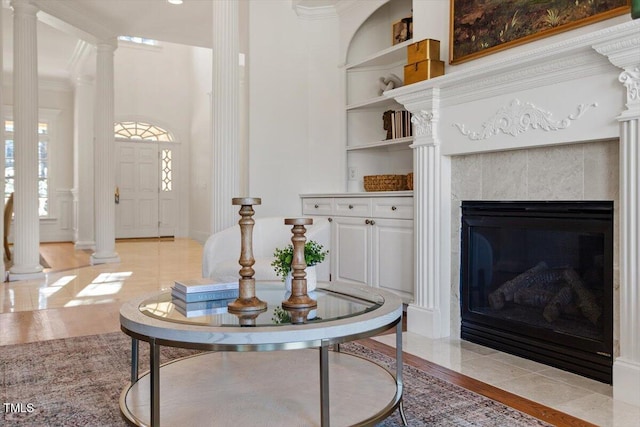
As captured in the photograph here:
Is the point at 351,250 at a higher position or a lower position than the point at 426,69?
lower

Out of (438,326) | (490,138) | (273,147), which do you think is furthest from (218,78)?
(438,326)

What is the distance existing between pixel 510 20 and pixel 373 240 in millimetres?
1856

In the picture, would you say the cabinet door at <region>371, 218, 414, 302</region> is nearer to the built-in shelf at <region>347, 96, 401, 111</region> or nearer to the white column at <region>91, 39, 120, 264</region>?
the built-in shelf at <region>347, 96, 401, 111</region>

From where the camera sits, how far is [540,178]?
269 centimetres

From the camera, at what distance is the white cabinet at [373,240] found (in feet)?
12.0

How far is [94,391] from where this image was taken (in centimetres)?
219

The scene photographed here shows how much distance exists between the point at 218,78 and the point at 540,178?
2.77 meters

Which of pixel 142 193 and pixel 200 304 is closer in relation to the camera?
pixel 200 304

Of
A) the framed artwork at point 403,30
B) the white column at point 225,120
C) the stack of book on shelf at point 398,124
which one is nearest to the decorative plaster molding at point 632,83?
the stack of book on shelf at point 398,124

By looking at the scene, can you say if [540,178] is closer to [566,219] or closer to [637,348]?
[566,219]

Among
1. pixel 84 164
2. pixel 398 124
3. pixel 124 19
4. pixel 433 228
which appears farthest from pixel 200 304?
pixel 84 164

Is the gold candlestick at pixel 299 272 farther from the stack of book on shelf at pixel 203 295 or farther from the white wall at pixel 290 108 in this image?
the white wall at pixel 290 108

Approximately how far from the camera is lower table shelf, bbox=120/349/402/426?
163 cm

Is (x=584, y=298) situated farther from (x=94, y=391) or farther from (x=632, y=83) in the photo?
(x=94, y=391)
